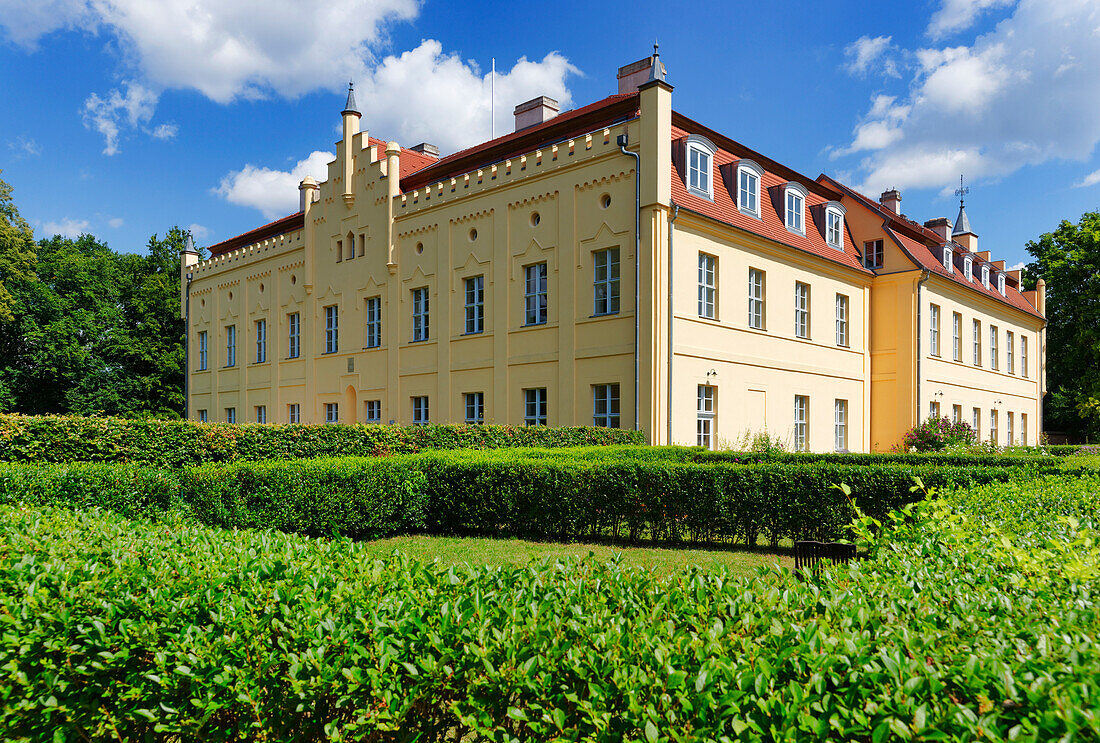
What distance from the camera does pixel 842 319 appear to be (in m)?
27.9

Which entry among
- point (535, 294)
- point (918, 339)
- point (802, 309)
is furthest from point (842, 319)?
point (535, 294)

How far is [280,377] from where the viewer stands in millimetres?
33406

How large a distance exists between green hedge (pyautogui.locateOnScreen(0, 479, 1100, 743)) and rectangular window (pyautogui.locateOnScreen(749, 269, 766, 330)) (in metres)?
19.2

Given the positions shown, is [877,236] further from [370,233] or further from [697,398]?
[370,233]

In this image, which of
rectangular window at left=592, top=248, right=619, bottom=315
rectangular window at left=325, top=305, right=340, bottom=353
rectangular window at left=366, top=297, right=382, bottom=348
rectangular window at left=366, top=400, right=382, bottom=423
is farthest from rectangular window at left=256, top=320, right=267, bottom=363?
rectangular window at left=592, top=248, right=619, bottom=315

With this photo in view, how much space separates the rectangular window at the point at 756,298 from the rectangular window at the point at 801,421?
3.19m

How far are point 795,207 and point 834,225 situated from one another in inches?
115

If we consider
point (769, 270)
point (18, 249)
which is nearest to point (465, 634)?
point (769, 270)

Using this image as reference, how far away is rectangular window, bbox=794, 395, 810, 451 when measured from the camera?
24891 millimetres

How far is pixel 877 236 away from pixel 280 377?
25.8 metres

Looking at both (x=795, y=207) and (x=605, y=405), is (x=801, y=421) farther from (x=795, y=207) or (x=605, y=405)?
(x=605, y=405)

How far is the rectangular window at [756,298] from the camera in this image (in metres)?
23.3

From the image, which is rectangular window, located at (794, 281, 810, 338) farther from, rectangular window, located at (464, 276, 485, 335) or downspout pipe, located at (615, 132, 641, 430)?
rectangular window, located at (464, 276, 485, 335)

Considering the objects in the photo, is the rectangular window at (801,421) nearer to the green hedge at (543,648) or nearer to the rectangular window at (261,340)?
the green hedge at (543,648)
